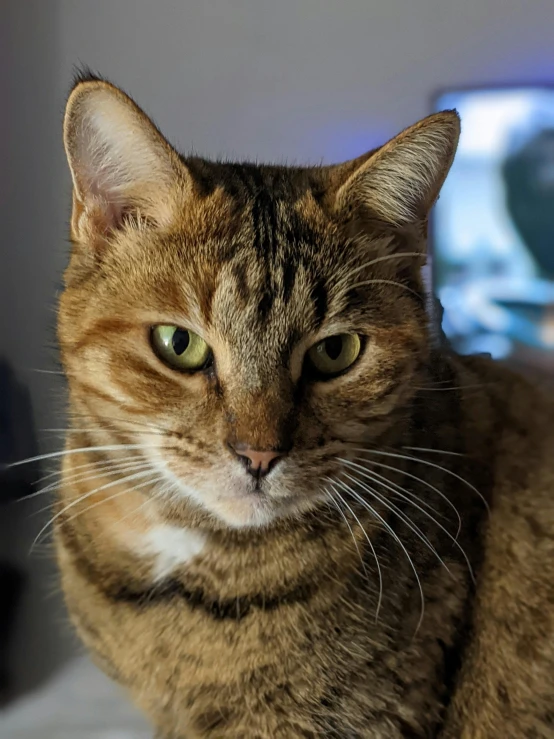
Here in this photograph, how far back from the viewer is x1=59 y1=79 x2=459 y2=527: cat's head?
801mm

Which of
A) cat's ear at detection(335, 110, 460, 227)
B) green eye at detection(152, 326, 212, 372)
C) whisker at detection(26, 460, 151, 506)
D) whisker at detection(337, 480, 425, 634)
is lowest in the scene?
whisker at detection(337, 480, 425, 634)

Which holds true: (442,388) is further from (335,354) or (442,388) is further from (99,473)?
(99,473)

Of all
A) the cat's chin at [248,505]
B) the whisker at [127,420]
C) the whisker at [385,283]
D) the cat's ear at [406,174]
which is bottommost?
the cat's chin at [248,505]

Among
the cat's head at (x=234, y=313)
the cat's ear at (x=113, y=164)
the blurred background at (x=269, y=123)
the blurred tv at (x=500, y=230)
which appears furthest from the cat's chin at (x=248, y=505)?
the blurred tv at (x=500, y=230)

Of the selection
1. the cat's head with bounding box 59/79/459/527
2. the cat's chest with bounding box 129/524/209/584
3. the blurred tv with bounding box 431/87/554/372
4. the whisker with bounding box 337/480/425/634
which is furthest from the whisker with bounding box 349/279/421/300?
the blurred tv with bounding box 431/87/554/372

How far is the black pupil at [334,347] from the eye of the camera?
2.90ft

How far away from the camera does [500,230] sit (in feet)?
5.68

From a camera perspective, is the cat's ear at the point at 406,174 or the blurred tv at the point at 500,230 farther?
the blurred tv at the point at 500,230

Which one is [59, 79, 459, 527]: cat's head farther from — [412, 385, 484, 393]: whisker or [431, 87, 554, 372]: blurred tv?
[431, 87, 554, 372]: blurred tv

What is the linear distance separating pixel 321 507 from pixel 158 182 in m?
0.44

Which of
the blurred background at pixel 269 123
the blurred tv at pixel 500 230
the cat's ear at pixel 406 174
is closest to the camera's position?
the cat's ear at pixel 406 174

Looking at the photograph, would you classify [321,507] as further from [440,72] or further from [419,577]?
[440,72]

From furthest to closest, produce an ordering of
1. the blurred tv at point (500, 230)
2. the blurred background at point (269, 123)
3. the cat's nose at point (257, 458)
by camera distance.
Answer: the blurred tv at point (500, 230) < the blurred background at point (269, 123) < the cat's nose at point (257, 458)

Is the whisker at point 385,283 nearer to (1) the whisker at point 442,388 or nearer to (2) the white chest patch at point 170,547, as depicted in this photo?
(1) the whisker at point 442,388
